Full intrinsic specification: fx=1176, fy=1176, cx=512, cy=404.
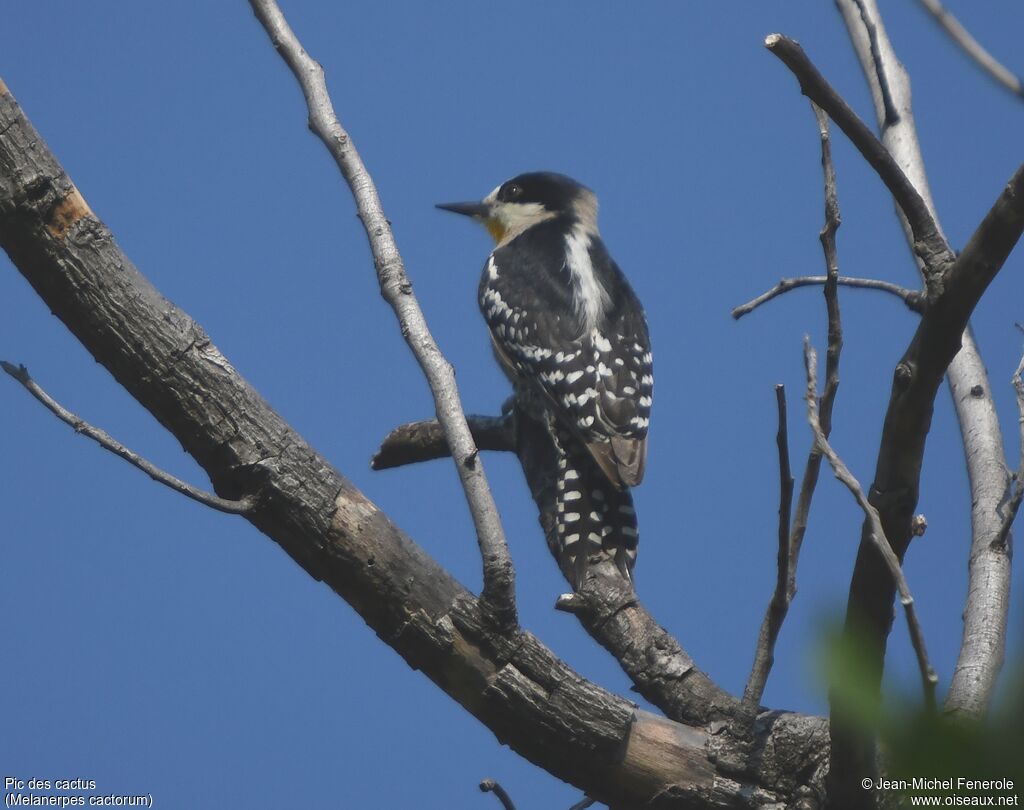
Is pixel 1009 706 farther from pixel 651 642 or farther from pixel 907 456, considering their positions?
pixel 651 642

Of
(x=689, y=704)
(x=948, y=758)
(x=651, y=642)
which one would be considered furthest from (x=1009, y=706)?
(x=651, y=642)

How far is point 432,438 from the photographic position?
4.74 metres

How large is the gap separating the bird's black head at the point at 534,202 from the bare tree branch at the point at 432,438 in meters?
2.26

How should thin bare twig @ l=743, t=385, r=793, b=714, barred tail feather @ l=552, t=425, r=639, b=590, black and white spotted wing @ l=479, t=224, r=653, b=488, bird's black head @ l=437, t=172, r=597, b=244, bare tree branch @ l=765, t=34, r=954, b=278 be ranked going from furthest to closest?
bird's black head @ l=437, t=172, r=597, b=244
black and white spotted wing @ l=479, t=224, r=653, b=488
barred tail feather @ l=552, t=425, r=639, b=590
thin bare twig @ l=743, t=385, r=793, b=714
bare tree branch @ l=765, t=34, r=954, b=278

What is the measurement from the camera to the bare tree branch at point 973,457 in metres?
2.68

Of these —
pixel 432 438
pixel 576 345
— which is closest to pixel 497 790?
pixel 432 438

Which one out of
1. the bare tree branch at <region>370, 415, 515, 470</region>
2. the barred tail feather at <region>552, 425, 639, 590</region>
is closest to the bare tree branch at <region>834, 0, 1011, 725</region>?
the barred tail feather at <region>552, 425, 639, 590</region>

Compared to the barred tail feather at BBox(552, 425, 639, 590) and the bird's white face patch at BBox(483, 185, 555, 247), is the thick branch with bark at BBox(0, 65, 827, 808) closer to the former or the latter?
the barred tail feather at BBox(552, 425, 639, 590)

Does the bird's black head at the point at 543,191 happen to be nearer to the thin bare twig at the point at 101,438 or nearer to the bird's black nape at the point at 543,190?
the bird's black nape at the point at 543,190

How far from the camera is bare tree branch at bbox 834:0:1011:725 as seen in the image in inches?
106

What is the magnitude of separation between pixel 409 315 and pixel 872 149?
122cm

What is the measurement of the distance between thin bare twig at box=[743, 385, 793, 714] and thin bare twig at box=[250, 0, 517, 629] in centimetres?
53

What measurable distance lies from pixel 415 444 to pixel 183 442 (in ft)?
7.45

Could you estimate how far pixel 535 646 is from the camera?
8.34 feet
